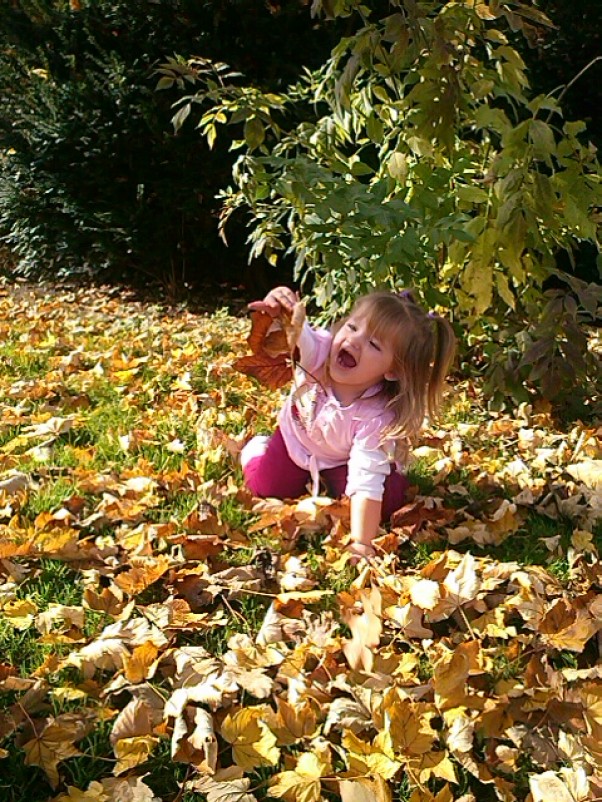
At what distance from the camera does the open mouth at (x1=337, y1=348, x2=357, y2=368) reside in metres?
2.26

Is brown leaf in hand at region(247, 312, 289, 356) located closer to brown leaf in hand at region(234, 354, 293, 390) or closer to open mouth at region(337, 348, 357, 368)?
brown leaf in hand at region(234, 354, 293, 390)

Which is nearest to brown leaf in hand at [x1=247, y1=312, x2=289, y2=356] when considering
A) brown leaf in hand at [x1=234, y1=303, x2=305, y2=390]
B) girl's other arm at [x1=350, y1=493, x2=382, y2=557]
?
brown leaf in hand at [x1=234, y1=303, x2=305, y2=390]

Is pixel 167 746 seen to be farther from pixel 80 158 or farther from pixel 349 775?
pixel 80 158

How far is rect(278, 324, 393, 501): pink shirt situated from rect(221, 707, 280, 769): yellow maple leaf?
2.72 ft

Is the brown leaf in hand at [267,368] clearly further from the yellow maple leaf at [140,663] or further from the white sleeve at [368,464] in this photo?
the yellow maple leaf at [140,663]

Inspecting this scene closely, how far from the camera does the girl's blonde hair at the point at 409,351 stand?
2232 mm

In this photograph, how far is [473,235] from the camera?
2.91 m

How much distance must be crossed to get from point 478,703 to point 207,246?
4971 mm

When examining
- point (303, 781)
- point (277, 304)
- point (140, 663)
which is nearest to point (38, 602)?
point (140, 663)

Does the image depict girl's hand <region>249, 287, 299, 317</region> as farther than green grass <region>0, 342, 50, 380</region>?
No

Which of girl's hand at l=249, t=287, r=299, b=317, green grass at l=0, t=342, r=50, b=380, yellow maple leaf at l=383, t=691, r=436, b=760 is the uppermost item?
girl's hand at l=249, t=287, r=299, b=317

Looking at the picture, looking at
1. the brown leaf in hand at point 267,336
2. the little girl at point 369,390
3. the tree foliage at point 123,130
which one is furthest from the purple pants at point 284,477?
the tree foliage at point 123,130

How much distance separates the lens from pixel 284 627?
1771 millimetres

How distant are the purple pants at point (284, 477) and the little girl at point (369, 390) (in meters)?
0.01
